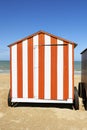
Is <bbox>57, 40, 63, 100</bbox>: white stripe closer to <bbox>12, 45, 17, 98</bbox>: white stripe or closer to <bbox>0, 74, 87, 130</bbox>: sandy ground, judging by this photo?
<bbox>0, 74, 87, 130</bbox>: sandy ground

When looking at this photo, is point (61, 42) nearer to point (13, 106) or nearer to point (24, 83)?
point (24, 83)

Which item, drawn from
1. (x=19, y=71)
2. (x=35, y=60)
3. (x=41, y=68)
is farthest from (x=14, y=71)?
(x=41, y=68)

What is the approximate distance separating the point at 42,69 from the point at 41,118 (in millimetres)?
1924

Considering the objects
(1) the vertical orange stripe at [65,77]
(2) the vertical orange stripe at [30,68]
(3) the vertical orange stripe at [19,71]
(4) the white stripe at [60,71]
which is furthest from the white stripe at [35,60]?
(1) the vertical orange stripe at [65,77]

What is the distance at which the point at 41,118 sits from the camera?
6.20m

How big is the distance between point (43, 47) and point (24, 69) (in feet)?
3.57

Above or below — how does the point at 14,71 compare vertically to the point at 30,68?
below

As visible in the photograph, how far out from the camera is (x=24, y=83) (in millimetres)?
7473

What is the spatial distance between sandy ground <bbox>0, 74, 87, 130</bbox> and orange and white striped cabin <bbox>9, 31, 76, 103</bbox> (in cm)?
45

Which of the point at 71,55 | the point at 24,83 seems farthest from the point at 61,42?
the point at 24,83

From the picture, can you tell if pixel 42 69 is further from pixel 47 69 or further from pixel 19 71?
pixel 19 71

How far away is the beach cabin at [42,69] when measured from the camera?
729 cm

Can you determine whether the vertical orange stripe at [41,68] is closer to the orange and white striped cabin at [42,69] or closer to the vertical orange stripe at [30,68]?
the orange and white striped cabin at [42,69]

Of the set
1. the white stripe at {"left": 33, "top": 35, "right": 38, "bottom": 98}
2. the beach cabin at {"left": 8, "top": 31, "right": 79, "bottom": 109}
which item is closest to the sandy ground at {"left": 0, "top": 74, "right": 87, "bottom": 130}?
the beach cabin at {"left": 8, "top": 31, "right": 79, "bottom": 109}
